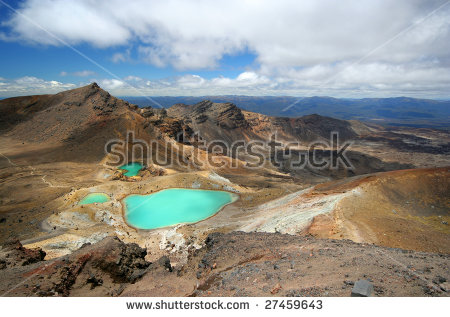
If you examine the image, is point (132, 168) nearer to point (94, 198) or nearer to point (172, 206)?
point (94, 198)

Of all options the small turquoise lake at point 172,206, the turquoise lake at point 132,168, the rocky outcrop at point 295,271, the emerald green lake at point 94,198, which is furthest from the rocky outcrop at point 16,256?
the turquoise lake at point 132,168

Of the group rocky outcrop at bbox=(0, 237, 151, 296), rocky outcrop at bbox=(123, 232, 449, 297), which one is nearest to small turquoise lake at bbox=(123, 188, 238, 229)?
rocky outcrop at bbox=(0, 237, 151, 296)

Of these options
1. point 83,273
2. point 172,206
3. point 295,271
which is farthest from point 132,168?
point 295,271

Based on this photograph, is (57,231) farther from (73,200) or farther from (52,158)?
(52,158)

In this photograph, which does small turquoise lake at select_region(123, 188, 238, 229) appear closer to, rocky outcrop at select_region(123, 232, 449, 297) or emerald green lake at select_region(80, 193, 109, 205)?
emerald green lake at select_region(80, 193, 109, 205)

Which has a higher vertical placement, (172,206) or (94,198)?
(94,198)
